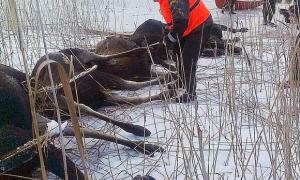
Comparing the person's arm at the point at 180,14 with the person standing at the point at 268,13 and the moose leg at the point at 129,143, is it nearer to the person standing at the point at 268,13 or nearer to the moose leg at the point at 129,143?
the person standing at the point at 268,13

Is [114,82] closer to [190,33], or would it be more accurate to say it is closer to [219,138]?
[190,33]

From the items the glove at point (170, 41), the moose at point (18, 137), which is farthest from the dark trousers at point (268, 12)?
the moose at point (18, 137)

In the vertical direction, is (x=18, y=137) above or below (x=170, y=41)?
below

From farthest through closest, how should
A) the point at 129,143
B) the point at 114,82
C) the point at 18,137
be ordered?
the point at 114,82, the point at 129,143, the point at 18,137

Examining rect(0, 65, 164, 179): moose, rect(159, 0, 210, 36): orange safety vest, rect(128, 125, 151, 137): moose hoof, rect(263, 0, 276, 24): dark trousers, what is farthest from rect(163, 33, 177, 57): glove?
rect(0, 65, 164, 179): moose

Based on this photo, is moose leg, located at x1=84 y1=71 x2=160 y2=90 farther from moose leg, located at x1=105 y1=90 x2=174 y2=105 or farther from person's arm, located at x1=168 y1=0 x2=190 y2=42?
person's arm, located at x1=168 y1=0 x2=190 y2=42

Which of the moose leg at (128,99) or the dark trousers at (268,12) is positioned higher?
the dark trousers at (268,12)

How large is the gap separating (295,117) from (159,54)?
2695 millimetres

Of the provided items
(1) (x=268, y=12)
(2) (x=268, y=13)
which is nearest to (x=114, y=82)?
(1) (x=268, y=12)

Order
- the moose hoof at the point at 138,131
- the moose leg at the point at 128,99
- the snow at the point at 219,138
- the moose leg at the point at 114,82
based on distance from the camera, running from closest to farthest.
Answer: the snow at the point at 219,138 < the moose hoof at the point at 138,131 < the moose leg at the point at 128,99 < the moose leg at the point at 114,82

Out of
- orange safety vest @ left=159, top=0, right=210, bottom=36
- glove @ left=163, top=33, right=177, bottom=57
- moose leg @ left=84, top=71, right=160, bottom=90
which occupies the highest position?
orange safety vest @ left=159, top=0, right=210, bottom=36

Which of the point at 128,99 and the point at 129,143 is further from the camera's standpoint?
the point at 128,99

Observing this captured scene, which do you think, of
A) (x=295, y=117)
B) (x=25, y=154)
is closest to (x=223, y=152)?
(x=295, y=117)

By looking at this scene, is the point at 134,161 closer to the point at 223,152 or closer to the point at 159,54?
the point at 223,152
